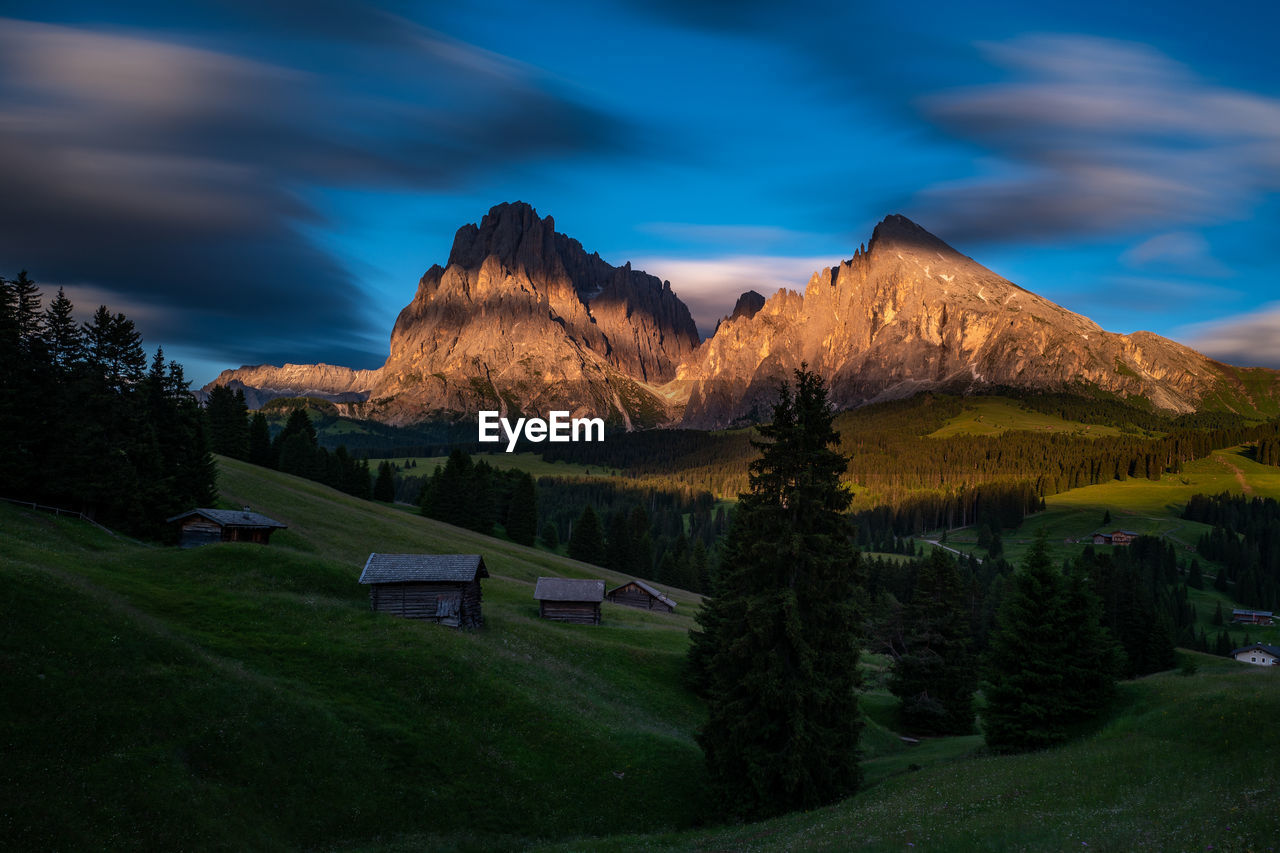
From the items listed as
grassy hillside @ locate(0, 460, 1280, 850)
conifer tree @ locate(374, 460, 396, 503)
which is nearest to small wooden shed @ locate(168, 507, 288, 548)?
grassy hillside @ locate(0, 460, 1280, 850)

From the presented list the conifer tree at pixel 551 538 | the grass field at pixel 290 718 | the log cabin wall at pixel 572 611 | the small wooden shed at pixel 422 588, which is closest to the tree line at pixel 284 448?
the conifer tree at pixel 551 538

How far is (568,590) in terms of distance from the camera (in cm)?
6147

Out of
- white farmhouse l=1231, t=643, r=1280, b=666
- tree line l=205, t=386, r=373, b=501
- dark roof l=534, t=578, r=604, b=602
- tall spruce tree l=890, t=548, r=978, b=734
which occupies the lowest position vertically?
white farmhouse l=1231, t=643, r=1280, b=666

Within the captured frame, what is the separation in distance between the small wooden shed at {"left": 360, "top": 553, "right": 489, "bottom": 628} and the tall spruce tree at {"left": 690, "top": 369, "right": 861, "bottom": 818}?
21259mm

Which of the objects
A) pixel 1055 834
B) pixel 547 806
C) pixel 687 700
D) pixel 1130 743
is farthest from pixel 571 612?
pixel 1055 834

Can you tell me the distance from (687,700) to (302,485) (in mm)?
64414

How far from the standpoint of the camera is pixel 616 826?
97.6 feet

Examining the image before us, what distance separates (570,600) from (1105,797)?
44018 millimetres

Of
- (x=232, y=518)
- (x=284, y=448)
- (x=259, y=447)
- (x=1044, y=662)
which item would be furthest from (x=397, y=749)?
(x=284, y=448)

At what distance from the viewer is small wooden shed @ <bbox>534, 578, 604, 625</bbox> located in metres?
60.8

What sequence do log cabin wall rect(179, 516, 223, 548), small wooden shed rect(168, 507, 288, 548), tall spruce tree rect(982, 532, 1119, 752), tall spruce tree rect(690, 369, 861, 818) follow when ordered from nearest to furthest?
tall spruce tree rect(690, 369, 861, 818) → tall spruce tree rect(982, 532, 1119, 752) → small wooden shed rect(168, 507, 288, 548) → log cabin wall rect(179, 516, 223, 548)

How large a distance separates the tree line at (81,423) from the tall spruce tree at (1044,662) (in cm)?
5842

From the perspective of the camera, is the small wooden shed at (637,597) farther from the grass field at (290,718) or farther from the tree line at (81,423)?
the tree line at (81,423)

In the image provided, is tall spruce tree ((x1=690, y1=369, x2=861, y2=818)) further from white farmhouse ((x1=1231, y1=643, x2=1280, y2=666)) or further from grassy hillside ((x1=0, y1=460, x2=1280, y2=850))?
white farmhouse ((x1=1231, y1=643, x2=1280, y2=666))
